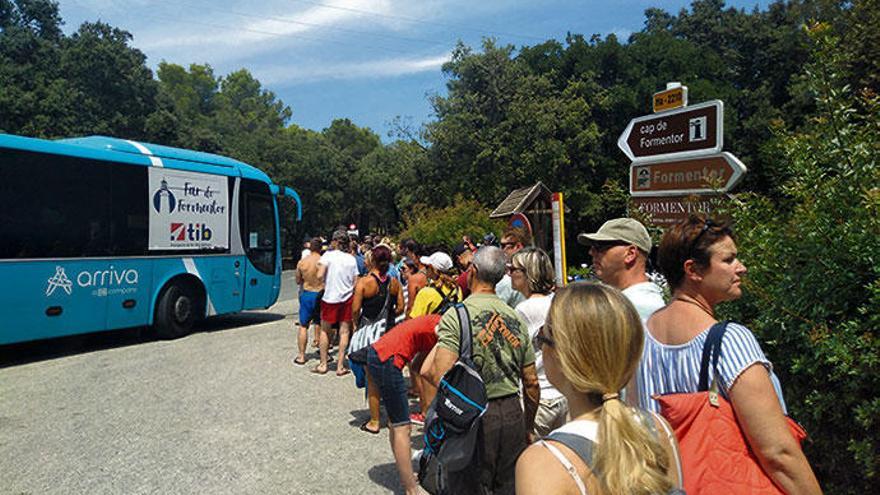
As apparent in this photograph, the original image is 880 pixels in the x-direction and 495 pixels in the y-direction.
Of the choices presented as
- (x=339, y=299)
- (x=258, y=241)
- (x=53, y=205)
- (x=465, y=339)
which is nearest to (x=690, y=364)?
(x=465, y=339)

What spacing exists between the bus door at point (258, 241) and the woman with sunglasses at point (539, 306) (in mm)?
9561

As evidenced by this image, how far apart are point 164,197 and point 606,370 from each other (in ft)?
35.6

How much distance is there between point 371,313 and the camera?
7.23 m

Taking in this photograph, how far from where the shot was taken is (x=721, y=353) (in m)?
1.82

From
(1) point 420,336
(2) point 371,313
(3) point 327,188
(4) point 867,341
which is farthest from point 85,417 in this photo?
(3) point 327,188

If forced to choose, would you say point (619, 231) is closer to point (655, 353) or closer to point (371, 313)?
point (655, 353)

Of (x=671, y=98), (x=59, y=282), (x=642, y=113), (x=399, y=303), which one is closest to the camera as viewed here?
(x=671, y=98)

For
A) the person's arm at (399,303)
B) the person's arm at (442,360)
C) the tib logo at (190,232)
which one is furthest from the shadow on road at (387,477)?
the tib logo at (190,232)

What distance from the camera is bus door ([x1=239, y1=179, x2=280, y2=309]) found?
41.4 feet

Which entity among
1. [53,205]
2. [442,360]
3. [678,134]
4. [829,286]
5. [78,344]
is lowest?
[78,344]

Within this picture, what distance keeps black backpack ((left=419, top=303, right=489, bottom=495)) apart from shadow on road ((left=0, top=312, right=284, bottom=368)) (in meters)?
8.50

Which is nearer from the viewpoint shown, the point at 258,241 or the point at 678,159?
the point at 678,159

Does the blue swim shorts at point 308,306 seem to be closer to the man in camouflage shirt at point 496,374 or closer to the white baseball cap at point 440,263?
the white baseball cap at point 440,263

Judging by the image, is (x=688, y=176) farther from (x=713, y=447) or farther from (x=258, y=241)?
(x=258, y=241)
